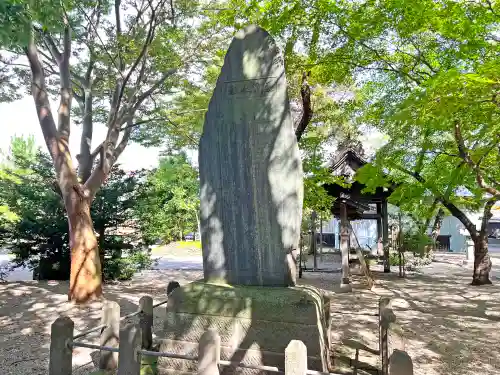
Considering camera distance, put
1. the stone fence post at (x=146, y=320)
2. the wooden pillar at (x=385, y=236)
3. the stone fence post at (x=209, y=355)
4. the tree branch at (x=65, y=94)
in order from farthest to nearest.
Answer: the wooden pillar at (x=385, y=236) < the tree branch at (x=65, y=94) < the stone fence post at (x=146, y=320) < the stone fence post at (x=209, y=355)

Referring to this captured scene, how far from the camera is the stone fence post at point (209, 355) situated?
3.06 m

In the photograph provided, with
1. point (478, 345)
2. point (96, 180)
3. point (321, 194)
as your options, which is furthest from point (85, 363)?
point (321, 194)

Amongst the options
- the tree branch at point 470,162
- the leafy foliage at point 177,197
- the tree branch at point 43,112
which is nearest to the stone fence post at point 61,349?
the tree branch at point 43,112

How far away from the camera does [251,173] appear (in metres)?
4.30

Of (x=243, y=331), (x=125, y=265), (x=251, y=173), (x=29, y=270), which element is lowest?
(x=29, y=270)

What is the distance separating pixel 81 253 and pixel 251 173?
699cm

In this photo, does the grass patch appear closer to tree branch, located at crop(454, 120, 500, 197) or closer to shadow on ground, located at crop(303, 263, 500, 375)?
shadow on ground, located at crop(303, 263, 500, 375)

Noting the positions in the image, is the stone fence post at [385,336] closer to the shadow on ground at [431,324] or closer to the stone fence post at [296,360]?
the shadow on ground at [431,324]

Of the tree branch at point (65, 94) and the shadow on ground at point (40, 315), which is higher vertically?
the tree branch at point (65, 94)

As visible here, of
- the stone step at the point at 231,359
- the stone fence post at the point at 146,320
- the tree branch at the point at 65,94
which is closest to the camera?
the stone step at the point at 231,359

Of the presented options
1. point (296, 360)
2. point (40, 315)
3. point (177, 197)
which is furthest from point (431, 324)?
point (177, 197)

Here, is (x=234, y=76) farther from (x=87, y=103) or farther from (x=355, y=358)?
(x=87, y=103)

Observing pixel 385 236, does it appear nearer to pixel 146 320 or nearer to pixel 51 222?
pixel 51 222

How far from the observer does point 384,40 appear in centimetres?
1048
